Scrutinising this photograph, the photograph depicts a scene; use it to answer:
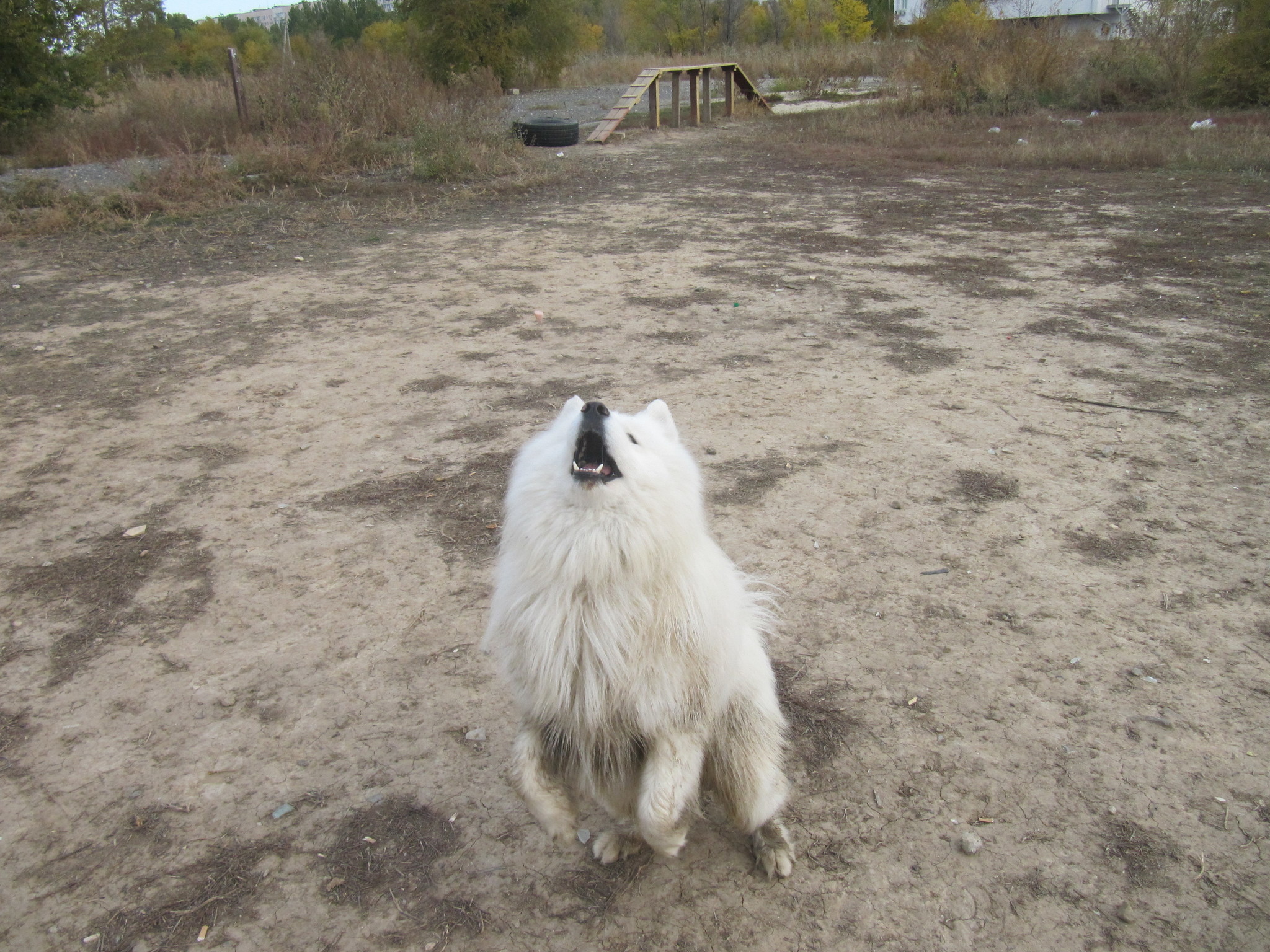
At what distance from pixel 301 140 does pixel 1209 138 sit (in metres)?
15.3

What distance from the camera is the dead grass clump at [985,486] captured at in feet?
14.5

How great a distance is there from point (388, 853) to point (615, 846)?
70cm

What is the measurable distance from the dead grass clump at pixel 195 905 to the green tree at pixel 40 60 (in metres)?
18.3

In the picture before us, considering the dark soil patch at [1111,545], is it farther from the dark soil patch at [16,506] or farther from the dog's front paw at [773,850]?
the dark soil patch at [16,506]

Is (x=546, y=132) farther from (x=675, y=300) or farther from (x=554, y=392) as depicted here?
(x=554, y=392)

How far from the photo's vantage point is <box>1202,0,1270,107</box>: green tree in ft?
53.4

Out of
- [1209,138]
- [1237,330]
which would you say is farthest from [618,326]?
[1209,138]

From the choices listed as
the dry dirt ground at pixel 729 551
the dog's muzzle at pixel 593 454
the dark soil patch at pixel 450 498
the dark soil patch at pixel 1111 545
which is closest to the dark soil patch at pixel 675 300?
the dry dirt ground at pixel 729 551

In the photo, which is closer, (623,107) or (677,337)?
(677,337)

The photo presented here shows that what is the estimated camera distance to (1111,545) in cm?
396

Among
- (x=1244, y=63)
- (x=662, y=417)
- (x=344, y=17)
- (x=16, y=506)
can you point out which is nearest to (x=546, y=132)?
(x=16, y=506)

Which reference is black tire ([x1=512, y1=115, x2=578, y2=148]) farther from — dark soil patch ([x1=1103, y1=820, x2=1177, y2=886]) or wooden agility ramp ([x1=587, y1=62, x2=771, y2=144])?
dark soil patch ([x1=1103, y1=820, x2=1177, y2=886])

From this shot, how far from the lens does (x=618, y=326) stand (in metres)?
7.07

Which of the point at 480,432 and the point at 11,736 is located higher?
the point at 480,432
